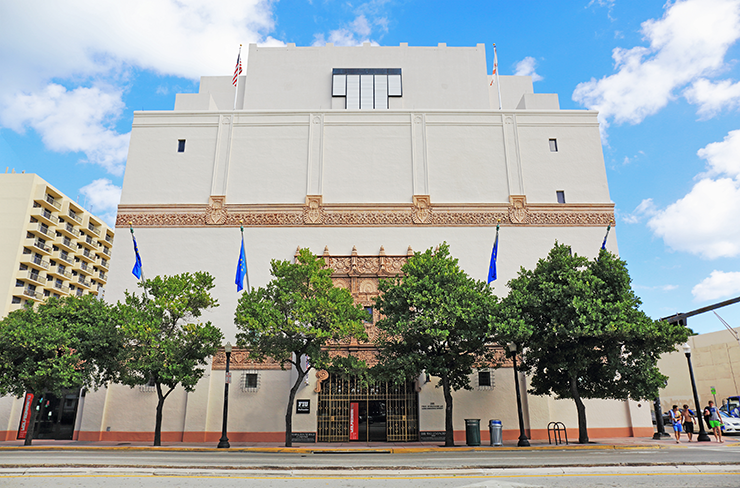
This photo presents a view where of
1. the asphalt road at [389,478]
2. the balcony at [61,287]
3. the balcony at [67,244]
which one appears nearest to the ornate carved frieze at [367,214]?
the asphalt road at [389,478]

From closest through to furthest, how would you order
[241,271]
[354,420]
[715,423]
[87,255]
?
[715,423] → [354,420] → [241,271] → [87,255]

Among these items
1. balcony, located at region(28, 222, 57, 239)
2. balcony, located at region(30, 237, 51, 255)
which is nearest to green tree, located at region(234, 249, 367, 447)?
balcony, located at region(28, 222, 57, 239)

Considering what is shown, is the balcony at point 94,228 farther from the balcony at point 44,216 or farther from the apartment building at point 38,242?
the balcony at point 44,216

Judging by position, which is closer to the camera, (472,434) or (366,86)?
(472,434)

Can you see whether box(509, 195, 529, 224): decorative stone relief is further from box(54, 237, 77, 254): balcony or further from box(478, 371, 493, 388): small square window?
box(54, 237, 77, 254): balcony

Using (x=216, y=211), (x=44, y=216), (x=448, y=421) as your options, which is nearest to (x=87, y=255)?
(x=44, y=216)

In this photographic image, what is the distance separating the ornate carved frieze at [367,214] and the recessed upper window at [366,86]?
9362mm

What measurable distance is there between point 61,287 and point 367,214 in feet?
183

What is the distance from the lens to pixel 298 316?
2386cm

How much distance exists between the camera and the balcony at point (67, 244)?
6778cm

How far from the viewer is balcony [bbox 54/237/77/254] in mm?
67781

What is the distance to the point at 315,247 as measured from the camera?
31375 mm

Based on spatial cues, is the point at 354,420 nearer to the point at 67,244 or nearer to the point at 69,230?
the point at 69,230

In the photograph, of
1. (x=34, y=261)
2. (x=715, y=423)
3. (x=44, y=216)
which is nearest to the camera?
(x=715, y=423)
